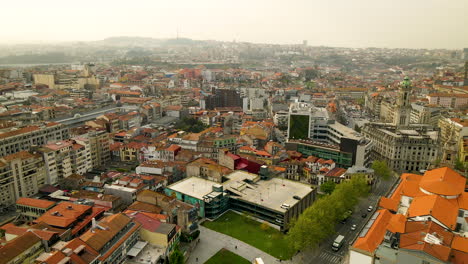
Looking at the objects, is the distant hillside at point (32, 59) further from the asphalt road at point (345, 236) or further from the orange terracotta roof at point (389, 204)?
the orange terracotta roof at point (389, 204)

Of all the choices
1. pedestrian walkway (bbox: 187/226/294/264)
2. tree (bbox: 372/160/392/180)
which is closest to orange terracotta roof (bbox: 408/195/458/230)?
pedestrian walkway (bbox: 187/226/294/264)

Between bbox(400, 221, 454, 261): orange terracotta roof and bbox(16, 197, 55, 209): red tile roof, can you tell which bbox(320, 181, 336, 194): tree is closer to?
bbox(400, 221, 454, 261): orange terracotta roof

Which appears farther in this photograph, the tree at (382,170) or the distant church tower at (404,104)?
the distant church tower at (404,104)

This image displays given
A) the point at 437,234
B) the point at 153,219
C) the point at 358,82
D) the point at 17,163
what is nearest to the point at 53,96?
the point at 17,163

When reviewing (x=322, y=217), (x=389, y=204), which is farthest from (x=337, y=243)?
(x=389, y=204)

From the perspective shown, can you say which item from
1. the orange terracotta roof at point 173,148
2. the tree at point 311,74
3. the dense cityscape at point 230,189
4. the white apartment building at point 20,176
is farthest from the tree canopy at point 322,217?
the tree at point 311,74

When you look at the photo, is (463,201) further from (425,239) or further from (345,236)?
(425,239)
